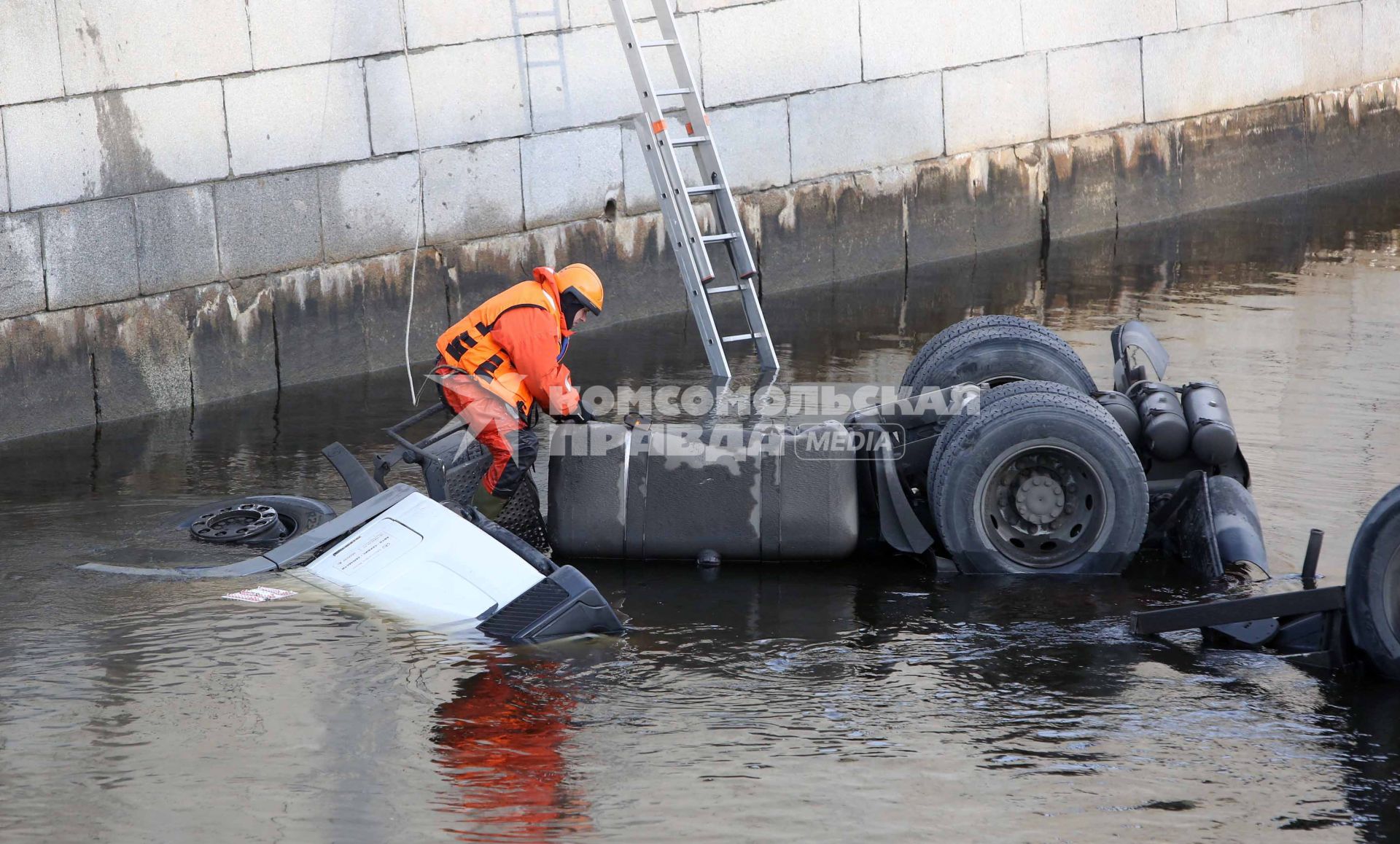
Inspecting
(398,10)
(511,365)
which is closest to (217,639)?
(511,365)

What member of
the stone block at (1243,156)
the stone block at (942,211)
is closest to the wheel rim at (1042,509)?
the stone block at (942,211)

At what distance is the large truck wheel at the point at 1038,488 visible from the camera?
264 inches

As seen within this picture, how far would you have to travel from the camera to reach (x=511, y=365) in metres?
7.62

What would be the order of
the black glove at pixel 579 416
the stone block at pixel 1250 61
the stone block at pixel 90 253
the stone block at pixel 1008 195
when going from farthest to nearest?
the stone block at pixel 1250 61, the stone block at pixel 1008 195, the stone block at pixel 90 253, the black glove at pixel 579 416

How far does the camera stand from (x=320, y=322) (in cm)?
1131

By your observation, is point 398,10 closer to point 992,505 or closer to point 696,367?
point 696,367

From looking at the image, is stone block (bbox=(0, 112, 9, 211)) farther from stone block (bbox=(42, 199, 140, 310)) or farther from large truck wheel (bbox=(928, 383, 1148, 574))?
large truck wheel (bbox=(928, 383, 1148, 574))

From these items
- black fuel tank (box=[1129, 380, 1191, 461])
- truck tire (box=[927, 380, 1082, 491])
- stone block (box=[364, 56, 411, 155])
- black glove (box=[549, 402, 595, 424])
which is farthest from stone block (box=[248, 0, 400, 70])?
black fuel tank (box=[1129, 380, 1191, 461])

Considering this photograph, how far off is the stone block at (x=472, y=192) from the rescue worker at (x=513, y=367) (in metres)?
4.30

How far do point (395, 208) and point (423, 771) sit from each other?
711 cm

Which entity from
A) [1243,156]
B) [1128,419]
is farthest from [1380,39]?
[1128,419]

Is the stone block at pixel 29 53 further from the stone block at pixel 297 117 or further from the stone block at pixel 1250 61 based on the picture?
the stone block at pixel 1250 61

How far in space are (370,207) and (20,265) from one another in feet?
8.22

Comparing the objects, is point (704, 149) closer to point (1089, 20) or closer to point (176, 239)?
point (176, 239)
